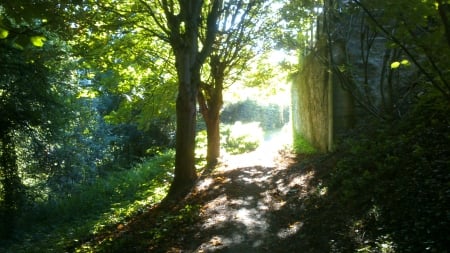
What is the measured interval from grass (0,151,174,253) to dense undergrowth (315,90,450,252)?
561 cm

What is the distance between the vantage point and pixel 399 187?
5.58 meters

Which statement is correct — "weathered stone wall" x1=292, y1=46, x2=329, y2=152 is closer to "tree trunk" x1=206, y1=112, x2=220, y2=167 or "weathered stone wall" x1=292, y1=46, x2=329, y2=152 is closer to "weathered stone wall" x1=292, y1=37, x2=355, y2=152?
"weathered stone wall" x1=292, y1=37, x2=355, y2=152

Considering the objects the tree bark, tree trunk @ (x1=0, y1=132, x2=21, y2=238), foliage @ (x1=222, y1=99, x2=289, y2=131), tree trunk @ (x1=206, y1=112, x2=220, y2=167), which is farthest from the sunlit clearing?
foliage @ (x1=222, y1=99, x2=289, y2=131)

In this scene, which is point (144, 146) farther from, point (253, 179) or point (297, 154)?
point (253, 179)

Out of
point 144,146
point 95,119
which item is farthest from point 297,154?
point 144,146

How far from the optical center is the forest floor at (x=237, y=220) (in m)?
6.08

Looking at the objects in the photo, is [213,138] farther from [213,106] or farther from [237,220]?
[237,220]

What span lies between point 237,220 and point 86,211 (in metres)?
Answer: 7.55

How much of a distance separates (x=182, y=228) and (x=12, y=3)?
4813mm

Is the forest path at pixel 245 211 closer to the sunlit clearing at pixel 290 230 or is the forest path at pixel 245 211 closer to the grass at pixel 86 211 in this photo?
the sunlit clearing at pixel 290 230

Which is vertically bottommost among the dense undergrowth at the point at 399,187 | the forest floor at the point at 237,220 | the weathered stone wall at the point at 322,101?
the forest floor at the point at 237,220

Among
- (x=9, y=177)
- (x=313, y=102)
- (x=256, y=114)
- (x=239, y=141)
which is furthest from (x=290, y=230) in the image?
(x=256, y=114)

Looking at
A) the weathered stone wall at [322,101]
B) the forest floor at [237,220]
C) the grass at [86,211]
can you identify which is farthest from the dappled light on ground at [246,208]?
the grass at [86,211]

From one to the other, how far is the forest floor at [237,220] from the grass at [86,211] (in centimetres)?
136
